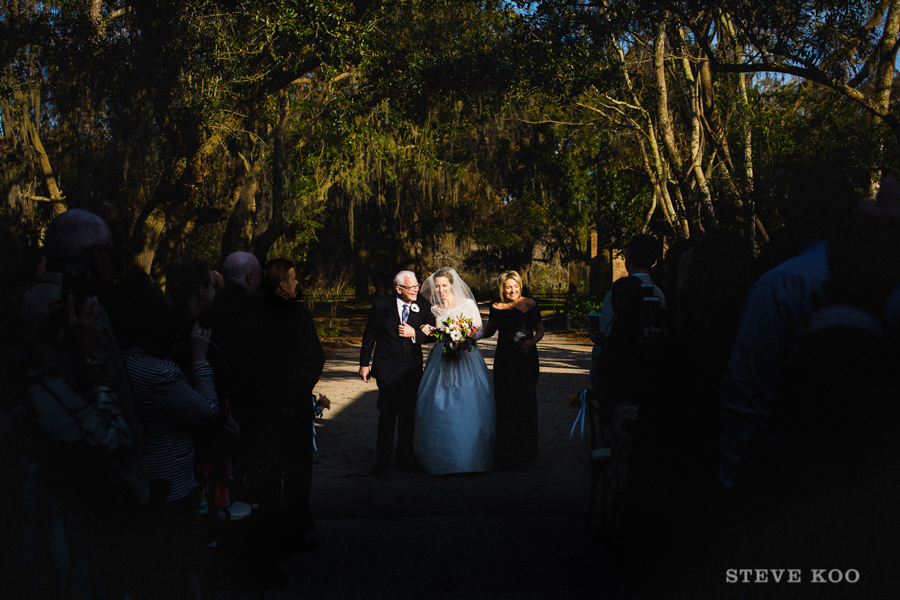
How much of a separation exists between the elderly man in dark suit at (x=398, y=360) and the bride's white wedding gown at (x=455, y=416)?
0.18 m

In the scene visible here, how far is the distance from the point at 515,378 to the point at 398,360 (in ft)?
3.78

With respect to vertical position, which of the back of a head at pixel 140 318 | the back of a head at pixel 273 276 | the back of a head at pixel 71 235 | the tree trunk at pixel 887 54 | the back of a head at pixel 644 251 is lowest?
the back of a head at pixel 140 318

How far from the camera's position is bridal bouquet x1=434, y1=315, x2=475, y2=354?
7.31m

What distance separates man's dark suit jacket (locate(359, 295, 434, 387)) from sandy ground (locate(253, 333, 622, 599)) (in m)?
0.96

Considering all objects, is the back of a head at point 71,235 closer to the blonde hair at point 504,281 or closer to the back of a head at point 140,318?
the back of a head at point 140,318

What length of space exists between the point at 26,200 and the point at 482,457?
48.8 ft

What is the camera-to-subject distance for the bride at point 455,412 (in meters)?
7.12

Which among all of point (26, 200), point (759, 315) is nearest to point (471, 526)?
point (759, 315)

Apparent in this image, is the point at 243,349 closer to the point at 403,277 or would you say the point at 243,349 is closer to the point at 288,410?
the point at 288,410

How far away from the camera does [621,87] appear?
17141 mm

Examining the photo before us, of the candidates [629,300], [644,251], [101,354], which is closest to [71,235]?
[101,354]

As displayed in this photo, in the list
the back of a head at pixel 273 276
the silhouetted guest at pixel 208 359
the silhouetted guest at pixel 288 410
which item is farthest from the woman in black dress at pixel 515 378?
the silhouetted guest at pixel 208 359

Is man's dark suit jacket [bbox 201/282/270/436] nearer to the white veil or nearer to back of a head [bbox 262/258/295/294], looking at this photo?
→ back of a head [bbox 262/258/295/294]

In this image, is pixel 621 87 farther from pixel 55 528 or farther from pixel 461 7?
pixel 55 528
